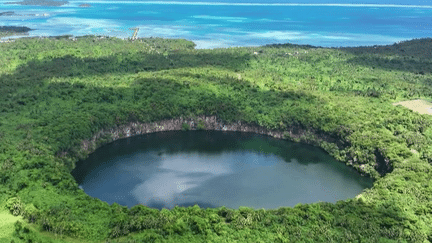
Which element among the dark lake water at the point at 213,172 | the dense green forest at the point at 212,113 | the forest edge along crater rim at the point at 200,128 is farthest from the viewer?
the forest edge along crater rim at the point at 200,128

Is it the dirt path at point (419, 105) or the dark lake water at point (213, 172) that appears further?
the dirt path at point (419, 105)

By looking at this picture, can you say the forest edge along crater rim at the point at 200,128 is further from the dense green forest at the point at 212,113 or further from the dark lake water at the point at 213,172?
the dark lake water at the point at 213,172

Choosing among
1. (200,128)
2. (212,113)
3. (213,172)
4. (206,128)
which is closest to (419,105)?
(212,113)

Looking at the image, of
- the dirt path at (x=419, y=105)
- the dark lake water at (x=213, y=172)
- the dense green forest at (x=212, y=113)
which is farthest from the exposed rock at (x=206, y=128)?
the dirt path at (x=419, y=105)

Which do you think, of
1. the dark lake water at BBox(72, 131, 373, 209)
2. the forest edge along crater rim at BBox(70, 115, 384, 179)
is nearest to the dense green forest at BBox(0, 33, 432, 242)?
the forest edge along crater rim at BBox(70, 115, 384, 179)

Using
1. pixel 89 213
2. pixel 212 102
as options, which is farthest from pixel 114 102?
pixel 89 213

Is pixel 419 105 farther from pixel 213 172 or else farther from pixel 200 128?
pixel 213 172
